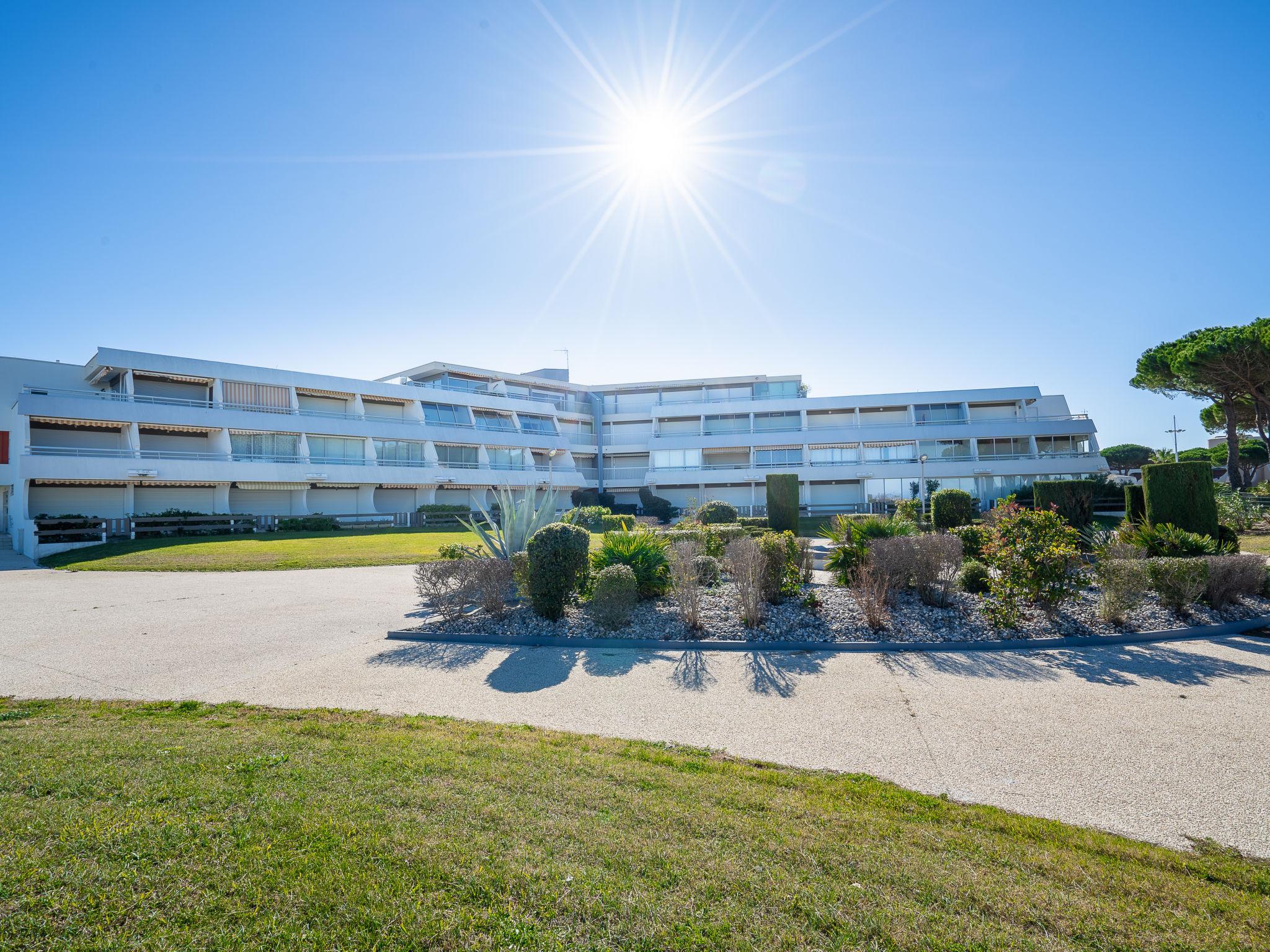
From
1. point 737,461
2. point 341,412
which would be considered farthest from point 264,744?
point 737,461

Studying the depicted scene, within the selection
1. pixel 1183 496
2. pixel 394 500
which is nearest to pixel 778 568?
pixel 1183 496

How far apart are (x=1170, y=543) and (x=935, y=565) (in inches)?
220

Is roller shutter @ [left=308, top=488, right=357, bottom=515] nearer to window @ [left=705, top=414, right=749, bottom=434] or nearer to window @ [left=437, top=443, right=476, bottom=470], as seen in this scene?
window @ [left=437, top=443, right=476, bottom=470]

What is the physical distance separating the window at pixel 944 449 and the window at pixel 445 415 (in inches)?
1278

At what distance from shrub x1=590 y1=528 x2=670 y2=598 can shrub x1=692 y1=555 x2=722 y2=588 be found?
107 cm

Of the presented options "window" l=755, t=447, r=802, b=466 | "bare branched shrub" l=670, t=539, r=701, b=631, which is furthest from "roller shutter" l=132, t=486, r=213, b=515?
"window" l=755, t=447, r=802, b=466

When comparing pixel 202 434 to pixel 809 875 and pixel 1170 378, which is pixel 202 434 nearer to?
pixel 809 875

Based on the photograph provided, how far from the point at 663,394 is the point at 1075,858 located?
2112 inches

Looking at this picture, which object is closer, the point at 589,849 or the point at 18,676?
the point at 589,849

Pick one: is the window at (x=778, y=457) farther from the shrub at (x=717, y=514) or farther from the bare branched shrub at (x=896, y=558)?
the bare branched shrub at (x=896, y=558)

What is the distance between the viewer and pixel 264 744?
5.07 meters

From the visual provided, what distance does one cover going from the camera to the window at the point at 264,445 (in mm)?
36156

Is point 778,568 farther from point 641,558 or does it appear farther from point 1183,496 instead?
point 1183,496

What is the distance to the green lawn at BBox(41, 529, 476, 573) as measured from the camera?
2041cm
